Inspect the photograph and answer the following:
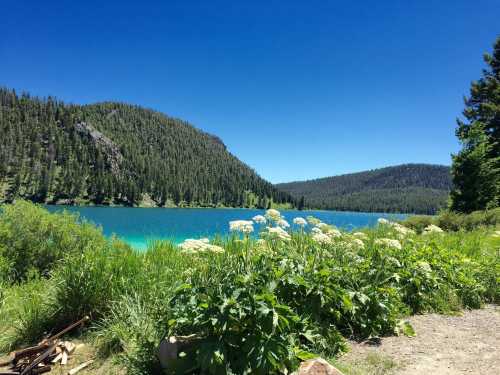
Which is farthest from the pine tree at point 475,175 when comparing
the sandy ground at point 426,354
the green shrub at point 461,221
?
the sandy ground at point 426,354

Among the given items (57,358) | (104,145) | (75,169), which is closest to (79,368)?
(57,358)

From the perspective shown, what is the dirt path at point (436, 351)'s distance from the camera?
13.2ft

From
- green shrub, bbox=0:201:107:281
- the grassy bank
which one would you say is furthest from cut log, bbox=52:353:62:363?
green shrub, bbox=0:201:107:281

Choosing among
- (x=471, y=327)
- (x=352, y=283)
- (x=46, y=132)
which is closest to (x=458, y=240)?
(x=471, y=327)

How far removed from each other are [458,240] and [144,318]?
11.1 meters

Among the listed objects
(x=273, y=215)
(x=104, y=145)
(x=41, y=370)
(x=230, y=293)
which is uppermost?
(x=104, y=145)

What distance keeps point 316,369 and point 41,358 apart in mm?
3775

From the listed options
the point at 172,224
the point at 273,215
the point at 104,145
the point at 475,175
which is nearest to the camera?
the point at 273,215

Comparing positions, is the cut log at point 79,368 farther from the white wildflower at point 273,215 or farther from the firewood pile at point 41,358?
the white wildflower at point 273,215

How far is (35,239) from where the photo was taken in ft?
27.2

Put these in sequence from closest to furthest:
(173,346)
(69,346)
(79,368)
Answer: (173,346), (79,368), (69,346)

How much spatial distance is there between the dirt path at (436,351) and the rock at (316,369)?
669 mm

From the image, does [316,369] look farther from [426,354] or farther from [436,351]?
[436,351]

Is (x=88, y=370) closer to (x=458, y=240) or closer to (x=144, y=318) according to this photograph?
(x=144, y=318)
